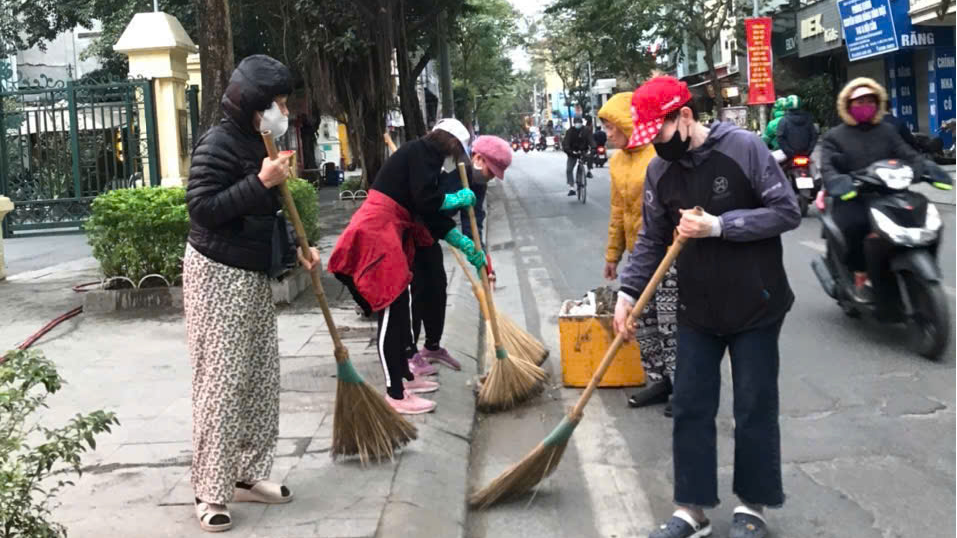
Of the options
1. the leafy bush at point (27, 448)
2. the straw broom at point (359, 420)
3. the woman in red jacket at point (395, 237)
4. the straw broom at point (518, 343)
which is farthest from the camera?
the straw broom at point (518, 343)

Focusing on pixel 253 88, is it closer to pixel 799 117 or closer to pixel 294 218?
pixel 294 218

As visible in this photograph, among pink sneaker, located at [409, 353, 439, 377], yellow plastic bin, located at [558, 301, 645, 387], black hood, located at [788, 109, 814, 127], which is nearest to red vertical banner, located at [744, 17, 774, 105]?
black hood, located at [788, 109, 814, 127]

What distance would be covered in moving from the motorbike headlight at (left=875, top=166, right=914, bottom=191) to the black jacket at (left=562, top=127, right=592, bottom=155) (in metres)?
12.3

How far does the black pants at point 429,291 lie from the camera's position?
591 cm

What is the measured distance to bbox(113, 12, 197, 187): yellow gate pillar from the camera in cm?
1276

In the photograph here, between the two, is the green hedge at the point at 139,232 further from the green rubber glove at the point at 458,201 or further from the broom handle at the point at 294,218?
the broom handle at the point at 294,218

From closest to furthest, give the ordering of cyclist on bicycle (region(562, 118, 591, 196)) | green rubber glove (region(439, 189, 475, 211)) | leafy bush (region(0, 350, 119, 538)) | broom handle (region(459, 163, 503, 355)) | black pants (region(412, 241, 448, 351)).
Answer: leafy bush (region(0, 350, 119, 538)), green rubber glove (region(439, 189, 475, 211)), broom handle (region(459, 163, 503, 355)), black pants (region(412, 241, 448, 351)), cyclist on bicycle (region(562, 118, 591, 196))

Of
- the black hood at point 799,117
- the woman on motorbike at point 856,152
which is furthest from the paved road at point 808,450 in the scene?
the black hood at point 799,117

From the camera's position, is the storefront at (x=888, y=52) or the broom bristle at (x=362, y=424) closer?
the broom bristle at (x=362, y=424)

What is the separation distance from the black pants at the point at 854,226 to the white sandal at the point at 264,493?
4.17 m

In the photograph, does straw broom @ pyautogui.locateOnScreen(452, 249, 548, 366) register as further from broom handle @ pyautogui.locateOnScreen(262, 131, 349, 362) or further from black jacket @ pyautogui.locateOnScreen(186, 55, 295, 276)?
black jacket @ pyautogui.locateOnScreen(186, 55, 295, 276)

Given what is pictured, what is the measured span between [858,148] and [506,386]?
3054mm

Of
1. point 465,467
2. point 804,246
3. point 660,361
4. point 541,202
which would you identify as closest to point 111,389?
point 465,467

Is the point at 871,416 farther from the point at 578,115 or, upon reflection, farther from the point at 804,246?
the point at 578,115
